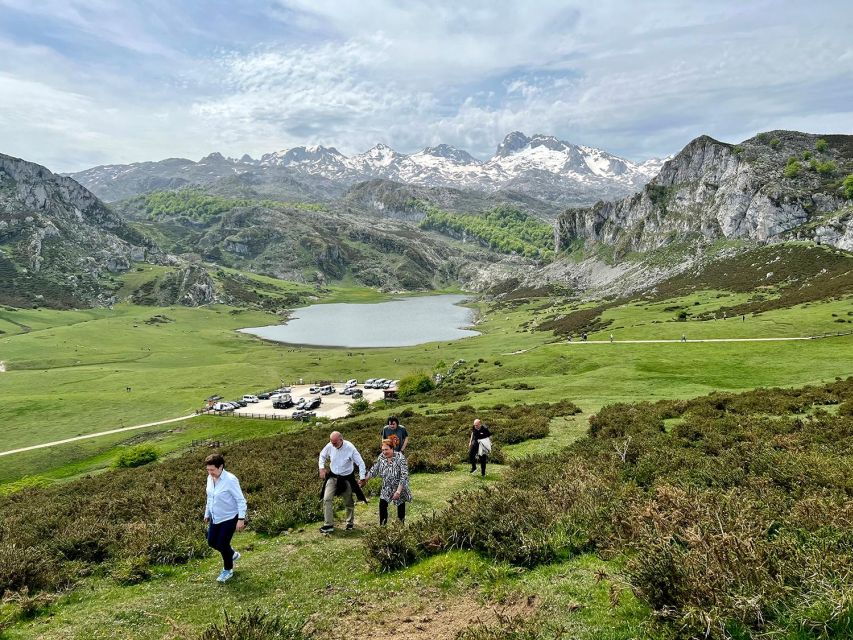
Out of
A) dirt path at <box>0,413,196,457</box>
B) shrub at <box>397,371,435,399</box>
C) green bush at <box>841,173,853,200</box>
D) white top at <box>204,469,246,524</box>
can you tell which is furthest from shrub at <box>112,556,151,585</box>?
green bush at <box>841,173,853,200</box>

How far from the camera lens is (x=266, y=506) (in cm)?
1934

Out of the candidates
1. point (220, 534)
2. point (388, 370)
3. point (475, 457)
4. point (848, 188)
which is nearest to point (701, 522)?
point (220, 534)

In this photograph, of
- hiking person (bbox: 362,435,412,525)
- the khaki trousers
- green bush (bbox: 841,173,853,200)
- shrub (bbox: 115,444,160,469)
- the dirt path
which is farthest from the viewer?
green bush (bbox: 841,173,853,200)

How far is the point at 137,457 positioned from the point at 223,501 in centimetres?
4490

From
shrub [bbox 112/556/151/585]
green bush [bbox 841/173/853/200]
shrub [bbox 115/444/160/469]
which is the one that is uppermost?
green bush [bbox 841/173/853/200]

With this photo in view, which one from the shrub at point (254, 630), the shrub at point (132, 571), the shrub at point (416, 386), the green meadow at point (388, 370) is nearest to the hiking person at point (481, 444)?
the shrub at point (132, 571)

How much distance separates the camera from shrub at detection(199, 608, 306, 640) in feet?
27.1

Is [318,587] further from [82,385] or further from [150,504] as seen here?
[82,385]

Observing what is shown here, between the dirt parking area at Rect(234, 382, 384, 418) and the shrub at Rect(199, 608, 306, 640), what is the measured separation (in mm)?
69221

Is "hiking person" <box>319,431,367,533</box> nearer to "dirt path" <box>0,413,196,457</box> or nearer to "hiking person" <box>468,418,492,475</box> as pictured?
"hiking person" <box>468,418,492,475</box>

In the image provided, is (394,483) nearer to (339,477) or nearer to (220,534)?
(339,477)

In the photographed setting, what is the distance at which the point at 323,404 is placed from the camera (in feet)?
305

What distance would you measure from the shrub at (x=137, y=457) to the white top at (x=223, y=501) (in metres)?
42.9

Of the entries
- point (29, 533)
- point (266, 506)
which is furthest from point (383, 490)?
point (29, 533)
